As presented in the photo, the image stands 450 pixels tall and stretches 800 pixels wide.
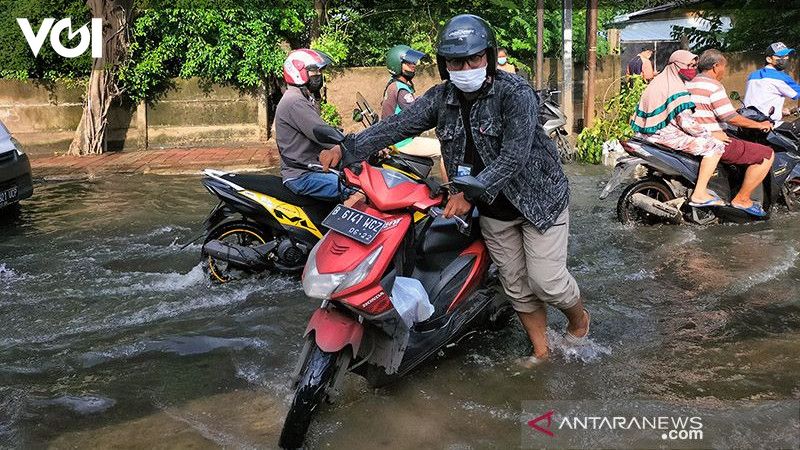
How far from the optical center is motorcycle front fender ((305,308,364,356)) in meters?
3.20

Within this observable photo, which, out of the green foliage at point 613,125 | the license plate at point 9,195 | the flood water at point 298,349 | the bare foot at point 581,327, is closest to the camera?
the flood water at point 298,349

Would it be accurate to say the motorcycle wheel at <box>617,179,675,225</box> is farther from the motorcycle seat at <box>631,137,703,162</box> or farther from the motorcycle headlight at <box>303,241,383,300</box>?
the motorcycle headlight at <box>303,241,383,300</box>

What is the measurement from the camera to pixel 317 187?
17.6 feet

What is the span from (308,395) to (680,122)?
4.92 meters

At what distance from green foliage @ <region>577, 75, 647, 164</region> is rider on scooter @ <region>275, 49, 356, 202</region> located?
5.66 m

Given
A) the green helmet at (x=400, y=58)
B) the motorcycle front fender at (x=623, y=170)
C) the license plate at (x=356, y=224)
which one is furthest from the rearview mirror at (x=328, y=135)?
the motorcycle front fender at (x=623, y=170)

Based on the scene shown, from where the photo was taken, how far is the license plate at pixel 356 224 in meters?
3.22

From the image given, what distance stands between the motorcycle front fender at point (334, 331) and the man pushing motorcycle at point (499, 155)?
660 mm

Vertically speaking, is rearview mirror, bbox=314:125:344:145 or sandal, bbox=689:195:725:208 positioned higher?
rearview mirror, bbox=314:125:344:145

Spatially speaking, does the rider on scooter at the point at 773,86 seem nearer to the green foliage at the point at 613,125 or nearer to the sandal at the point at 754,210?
the sandal at the point at 754,210

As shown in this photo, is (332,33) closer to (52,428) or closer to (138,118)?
(138,118)

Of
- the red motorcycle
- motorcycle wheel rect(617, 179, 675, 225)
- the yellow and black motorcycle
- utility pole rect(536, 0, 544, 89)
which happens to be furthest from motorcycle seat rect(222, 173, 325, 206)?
utility pole rect(536, 0, 544, 89)

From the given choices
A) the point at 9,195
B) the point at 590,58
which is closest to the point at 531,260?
the point at 9,195

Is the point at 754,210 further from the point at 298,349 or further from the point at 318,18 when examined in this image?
the point at 318,18
